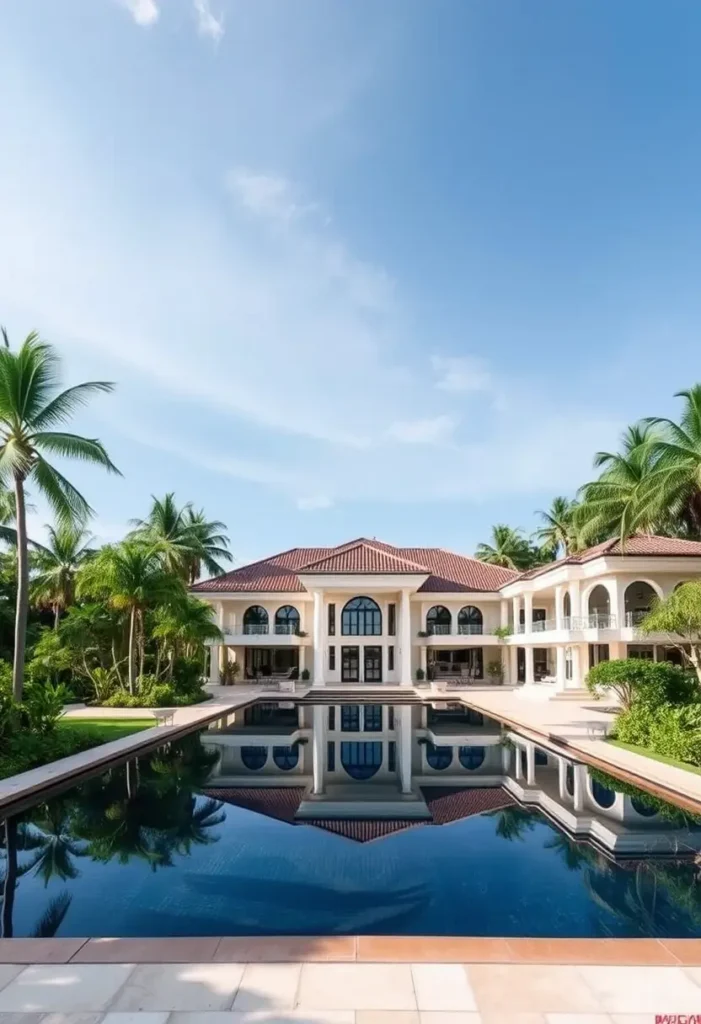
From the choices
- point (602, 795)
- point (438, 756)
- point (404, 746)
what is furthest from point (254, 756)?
point (602, 795)

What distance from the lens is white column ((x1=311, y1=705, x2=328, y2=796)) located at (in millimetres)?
12584

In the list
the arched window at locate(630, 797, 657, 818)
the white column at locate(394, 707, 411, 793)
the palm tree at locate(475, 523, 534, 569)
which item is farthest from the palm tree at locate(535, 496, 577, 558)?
the arched window at locate(630, 797, 657, 818)

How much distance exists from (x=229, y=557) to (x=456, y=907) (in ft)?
129

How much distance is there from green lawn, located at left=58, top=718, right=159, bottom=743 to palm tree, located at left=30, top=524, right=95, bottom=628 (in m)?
16.7

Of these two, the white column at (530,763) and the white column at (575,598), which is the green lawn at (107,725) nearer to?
the white column at (530,763)

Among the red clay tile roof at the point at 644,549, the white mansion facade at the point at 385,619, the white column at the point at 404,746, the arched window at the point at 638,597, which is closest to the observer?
the white column at the point at 404,746

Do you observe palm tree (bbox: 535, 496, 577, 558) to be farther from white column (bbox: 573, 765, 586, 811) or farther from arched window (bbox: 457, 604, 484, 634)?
white column (bbox: 573, 765, 586, 811)

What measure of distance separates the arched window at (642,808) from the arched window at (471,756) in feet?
12.4

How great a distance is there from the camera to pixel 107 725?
18.7 m

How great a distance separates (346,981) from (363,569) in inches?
1121

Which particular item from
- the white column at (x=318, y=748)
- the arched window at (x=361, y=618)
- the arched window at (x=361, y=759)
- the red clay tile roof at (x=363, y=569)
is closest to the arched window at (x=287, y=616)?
the red clay tile roof at (x=363, y=569)

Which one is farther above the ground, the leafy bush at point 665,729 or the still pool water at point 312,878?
the leafy bush at point 665,729

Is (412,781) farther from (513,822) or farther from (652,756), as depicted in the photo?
(652,756)

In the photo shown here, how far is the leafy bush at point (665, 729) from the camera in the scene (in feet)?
41.3
